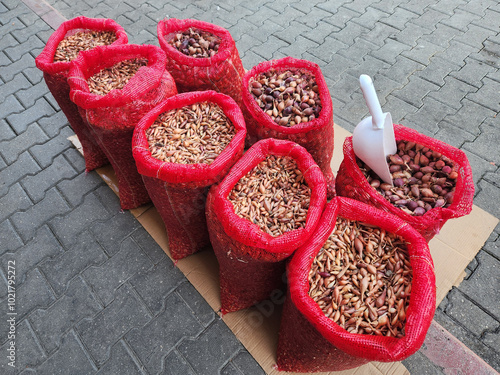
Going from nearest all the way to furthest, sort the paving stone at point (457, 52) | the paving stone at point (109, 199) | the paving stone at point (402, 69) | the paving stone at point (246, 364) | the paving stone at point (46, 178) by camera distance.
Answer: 1. the paving stone at point (246, 364)
2. the paving stone at point (109, 199)
3. the paving stone at point (46, 178)
4. the paving stone at point (402, 69)
5. the paving stone at point (457, 52)

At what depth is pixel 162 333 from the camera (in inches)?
66.7

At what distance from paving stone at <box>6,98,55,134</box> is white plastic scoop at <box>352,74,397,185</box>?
8.51ft

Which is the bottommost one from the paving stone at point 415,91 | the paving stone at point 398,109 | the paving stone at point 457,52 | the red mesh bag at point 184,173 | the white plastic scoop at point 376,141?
the paving stone at point 398,109

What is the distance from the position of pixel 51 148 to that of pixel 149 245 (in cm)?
123

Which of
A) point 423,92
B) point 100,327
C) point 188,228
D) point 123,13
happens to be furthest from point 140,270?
point 123,13

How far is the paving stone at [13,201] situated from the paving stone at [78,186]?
0.23 meters

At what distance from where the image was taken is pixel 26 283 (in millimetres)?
1897

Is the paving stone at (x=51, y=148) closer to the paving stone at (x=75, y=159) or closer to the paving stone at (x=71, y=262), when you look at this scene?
the paving stone at (x=75, y=159)

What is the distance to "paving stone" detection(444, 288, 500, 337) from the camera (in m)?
1.72

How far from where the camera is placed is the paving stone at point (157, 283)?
1.80m

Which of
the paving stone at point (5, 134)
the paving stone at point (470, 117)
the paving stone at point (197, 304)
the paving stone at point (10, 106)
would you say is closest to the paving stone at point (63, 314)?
the paving stone at point (197, 304)

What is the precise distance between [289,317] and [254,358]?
1.53ft

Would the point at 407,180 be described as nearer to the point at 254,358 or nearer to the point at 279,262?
the point at 279,262

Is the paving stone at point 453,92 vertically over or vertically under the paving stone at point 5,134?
over
